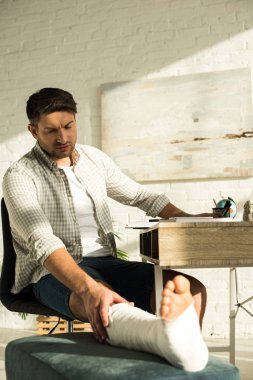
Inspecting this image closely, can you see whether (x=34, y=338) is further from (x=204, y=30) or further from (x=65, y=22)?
(x=65, y=22)

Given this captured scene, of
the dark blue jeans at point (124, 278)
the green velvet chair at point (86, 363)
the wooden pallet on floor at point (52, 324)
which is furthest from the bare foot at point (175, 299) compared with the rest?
the wooden pallet on floor at point (52, 324)

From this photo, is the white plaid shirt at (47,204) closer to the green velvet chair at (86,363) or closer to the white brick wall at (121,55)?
the green velvet chair at (86,363)

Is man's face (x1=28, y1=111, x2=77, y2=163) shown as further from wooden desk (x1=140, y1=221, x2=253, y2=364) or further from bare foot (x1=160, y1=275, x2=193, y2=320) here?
bare foot (x1=160, y1=275, x2=193, y2=320)

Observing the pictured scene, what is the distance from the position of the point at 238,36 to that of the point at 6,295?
278 centimetres

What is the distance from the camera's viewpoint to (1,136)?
4578 mm

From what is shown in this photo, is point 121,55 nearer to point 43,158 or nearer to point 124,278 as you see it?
point 43,158

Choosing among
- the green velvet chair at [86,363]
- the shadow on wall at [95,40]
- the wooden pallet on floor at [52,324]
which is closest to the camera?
the green velvet chair at [86,363]

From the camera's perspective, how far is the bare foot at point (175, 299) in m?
1.09

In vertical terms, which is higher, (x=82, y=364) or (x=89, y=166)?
(x=89, y=166)

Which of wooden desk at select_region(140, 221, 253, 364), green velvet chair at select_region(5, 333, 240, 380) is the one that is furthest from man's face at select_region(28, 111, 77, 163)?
green velvet chair at select_region(5, 333, 240, 380)

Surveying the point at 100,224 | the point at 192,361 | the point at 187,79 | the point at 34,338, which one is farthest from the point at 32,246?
the point at 187,79

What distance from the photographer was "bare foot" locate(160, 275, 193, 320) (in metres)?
1.09

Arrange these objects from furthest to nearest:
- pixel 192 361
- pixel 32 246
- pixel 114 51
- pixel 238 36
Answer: pixel 114 51
pixel 238 36
pixel 32 246
pixel 192 361

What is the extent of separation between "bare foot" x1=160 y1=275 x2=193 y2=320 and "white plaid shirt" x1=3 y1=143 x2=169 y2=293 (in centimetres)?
59
